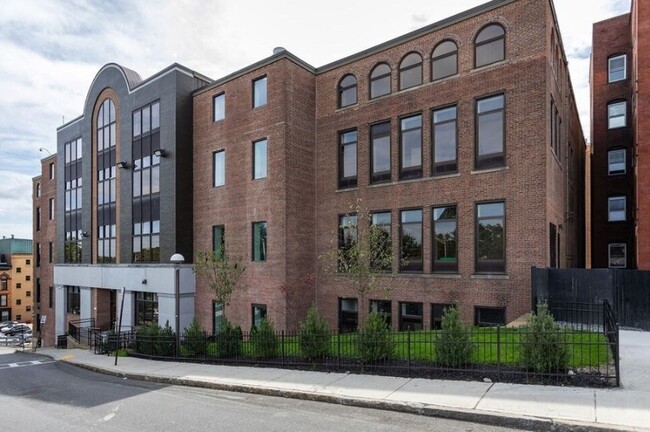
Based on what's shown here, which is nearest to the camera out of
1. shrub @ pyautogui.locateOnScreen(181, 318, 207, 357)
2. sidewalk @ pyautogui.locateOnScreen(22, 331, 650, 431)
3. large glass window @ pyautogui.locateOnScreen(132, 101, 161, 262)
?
sidewalk @ pyautogui.locateOnScreen(22, 331, 650, 431)

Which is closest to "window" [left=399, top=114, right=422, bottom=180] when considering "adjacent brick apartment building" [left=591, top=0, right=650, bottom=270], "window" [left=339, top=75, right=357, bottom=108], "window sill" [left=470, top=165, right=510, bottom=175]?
"window sill" [left=470, top=165, right=510, bottom=175]

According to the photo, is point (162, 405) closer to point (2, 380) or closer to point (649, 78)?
point (2, 380)

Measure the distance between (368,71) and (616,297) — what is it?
529 inches

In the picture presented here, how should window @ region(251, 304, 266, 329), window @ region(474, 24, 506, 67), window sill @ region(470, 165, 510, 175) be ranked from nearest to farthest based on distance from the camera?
window sill @ region(470, 165, 510, 175) < window @ region(474, 24, 506, 67) < window @ region(251, 304, 266, 329)

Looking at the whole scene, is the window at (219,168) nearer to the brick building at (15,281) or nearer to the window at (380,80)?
the window at (380,80)

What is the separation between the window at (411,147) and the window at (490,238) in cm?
323

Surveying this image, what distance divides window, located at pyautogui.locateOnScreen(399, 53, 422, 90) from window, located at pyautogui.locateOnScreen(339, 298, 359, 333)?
10.0 metres

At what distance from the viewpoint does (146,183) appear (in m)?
26.2

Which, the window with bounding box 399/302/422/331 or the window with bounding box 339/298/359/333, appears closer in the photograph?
the window with bounding box 399/302/422/331

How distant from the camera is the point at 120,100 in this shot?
94.1 ft

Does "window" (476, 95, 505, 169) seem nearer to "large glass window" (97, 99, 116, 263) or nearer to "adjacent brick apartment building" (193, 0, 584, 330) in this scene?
"adjacent brick apartment building" (193, 0, 584, 330)

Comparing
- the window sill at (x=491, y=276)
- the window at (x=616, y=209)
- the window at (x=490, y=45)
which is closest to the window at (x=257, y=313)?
the window sill at (x=491, y=276)

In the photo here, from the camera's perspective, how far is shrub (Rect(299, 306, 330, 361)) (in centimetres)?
1180

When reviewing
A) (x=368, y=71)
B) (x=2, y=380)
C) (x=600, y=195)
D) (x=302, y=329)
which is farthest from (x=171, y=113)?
(x=600, y=195)
